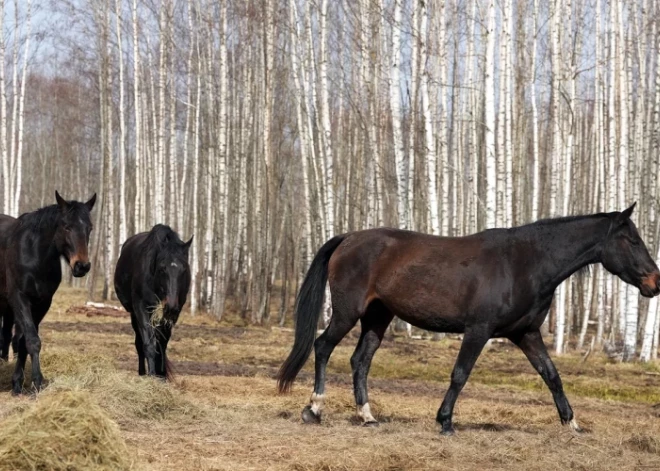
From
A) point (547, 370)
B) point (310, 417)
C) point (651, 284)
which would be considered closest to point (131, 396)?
point (310, 417)

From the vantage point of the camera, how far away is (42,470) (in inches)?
220

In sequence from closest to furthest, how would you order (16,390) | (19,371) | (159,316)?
(16,390), (19,371), (159,316)

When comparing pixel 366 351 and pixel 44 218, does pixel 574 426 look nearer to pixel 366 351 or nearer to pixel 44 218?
pixel 366 351

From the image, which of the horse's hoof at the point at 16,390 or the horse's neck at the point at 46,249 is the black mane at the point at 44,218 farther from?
the horse's hoof at the point at 16,390

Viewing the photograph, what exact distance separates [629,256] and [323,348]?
3.12m

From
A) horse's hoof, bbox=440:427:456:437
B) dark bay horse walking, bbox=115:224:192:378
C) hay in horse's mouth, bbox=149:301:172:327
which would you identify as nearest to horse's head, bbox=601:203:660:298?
horse's hoof, bbox=440:427:456:437

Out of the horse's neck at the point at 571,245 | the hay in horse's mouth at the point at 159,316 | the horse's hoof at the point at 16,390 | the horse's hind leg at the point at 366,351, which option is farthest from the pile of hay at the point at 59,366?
the horse's neck at the point at 571,245

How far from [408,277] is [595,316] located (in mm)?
22464

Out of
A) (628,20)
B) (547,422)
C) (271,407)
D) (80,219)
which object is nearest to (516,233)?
(547,422)

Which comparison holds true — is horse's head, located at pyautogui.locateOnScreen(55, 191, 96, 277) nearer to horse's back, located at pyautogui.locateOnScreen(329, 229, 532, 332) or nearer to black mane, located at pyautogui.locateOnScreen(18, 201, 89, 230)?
black mane, located at pyautogui.locateOnScreen(18, 201, 89, 230)

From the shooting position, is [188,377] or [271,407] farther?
[188,377]

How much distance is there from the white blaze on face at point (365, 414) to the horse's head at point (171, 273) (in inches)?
99.5

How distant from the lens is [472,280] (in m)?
8.65

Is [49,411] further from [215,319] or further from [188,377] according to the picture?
[215,319]
